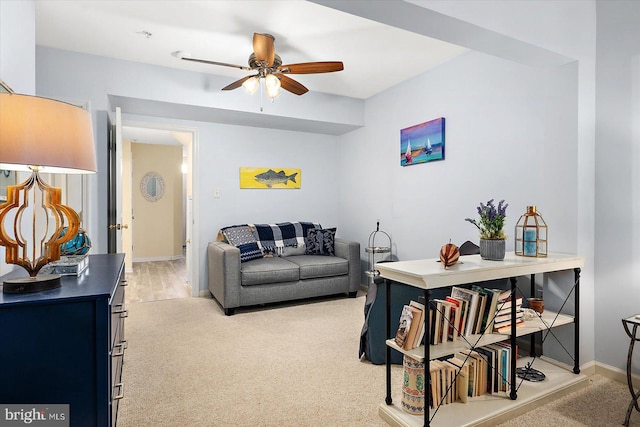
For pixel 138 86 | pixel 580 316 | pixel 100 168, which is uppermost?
pixel 138 86

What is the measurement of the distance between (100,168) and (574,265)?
4.10m

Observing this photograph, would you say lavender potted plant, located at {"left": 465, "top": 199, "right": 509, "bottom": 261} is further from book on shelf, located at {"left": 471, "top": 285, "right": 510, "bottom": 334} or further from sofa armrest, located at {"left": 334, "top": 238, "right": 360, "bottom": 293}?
sofa armrest, located at {"left": 334, "top": 238, "right": 360, "bottom": 293}

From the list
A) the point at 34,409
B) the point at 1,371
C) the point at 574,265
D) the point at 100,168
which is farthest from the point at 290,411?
the point at 100,168

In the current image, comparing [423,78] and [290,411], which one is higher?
[423,78]

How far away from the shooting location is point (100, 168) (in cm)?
357

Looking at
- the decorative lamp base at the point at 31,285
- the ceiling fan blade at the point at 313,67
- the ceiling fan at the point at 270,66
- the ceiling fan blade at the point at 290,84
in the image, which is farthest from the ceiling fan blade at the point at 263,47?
the decorative lamp base at the point at 31,285

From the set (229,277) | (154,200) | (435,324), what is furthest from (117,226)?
(154,200)

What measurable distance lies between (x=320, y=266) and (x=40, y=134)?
3160 millimetres

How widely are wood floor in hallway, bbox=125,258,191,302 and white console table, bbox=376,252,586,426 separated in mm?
3401

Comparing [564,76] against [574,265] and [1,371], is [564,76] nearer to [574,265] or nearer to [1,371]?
[574,265]

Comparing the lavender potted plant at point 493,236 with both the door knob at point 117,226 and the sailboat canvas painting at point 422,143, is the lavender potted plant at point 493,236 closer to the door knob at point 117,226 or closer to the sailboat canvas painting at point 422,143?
the sailboat canvas painting at point 422,143

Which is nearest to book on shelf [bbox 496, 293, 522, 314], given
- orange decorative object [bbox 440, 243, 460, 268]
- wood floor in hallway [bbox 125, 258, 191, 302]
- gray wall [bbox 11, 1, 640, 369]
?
orange decorative object [bbox 440, 243, 460, 268]

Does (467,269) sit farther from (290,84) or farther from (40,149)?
(290,84)

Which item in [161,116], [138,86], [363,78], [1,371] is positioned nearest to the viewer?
[1,371]
